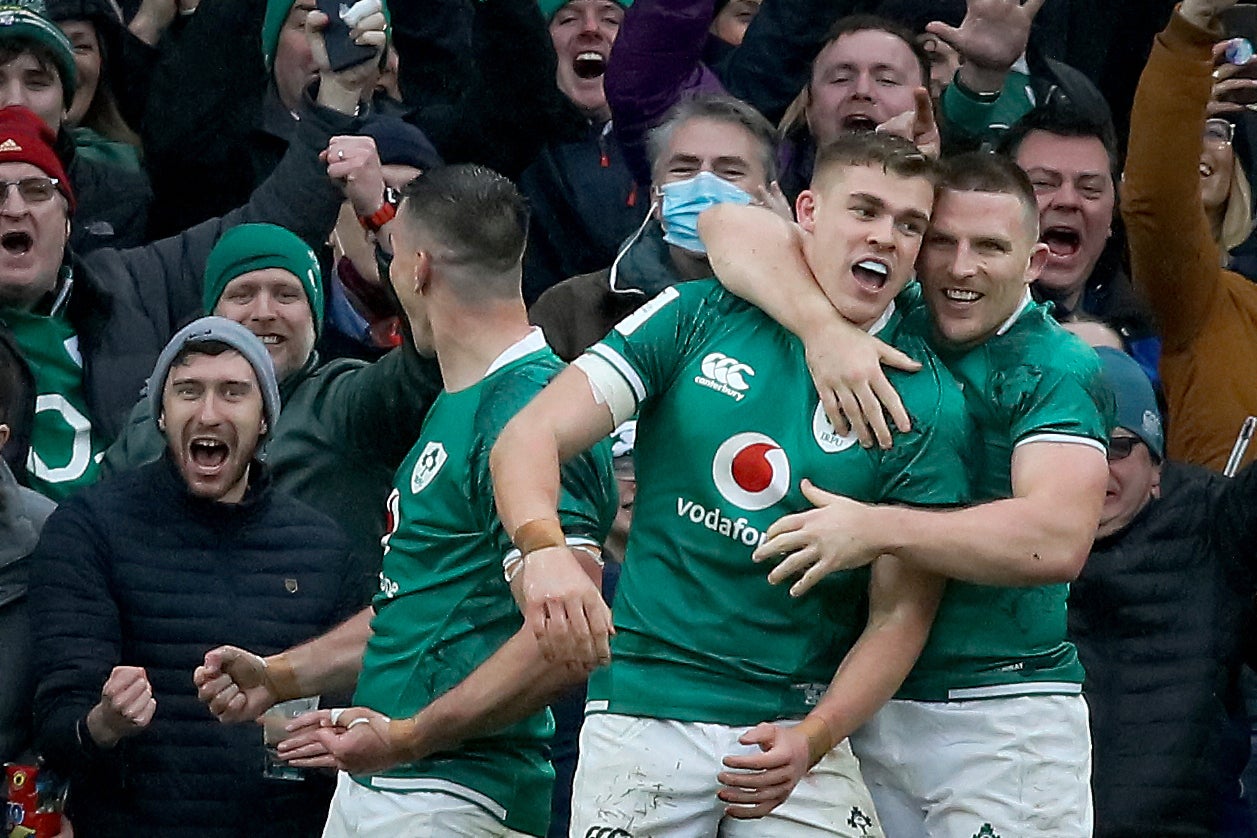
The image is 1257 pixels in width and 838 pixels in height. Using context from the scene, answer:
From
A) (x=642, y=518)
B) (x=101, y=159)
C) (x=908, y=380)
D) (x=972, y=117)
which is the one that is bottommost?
(x=101, y=159)

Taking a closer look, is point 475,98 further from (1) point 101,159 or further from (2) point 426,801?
(2) point 426,801

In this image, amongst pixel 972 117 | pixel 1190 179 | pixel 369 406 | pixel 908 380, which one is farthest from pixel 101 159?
pixel 908 380

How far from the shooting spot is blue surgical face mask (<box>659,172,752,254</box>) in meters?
6.52

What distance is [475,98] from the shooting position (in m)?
8.15

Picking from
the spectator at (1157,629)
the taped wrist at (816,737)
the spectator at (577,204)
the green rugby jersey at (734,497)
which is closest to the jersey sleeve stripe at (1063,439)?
the green rugby jersey at (734,497)

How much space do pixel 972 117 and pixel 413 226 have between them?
9.19 ft

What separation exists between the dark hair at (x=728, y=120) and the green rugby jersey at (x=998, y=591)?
1957 millimetres

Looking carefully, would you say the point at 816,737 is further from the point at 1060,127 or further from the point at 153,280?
the point at 153,280

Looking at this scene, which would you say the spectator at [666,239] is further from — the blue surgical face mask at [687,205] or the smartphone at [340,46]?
the smartphone at [340,46]

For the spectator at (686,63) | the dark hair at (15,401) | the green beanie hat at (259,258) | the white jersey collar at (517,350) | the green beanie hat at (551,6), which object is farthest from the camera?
the green beanie hat at (551,6)

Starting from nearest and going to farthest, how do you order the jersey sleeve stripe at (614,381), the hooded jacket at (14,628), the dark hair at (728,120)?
1. the jersey sleeve stripe at (614,381)
2. the hooded jacket at (14,628)
3. the dark hair at (728,120)

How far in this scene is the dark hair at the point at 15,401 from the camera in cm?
678

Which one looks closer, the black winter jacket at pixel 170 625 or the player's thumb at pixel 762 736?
the player's thumb at pixel 762 736

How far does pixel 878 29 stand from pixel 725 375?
318 cm
